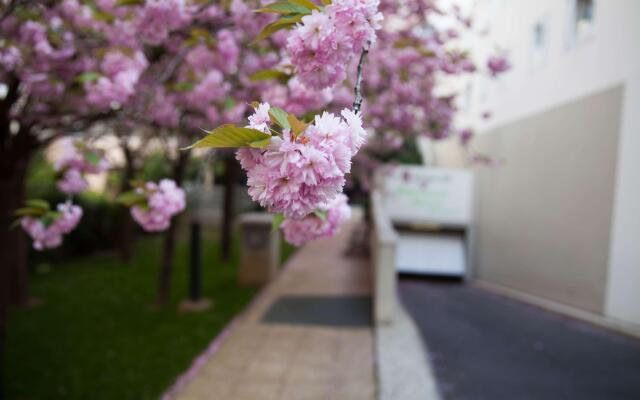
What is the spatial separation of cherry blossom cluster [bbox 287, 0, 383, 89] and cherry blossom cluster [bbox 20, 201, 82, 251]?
5.27 ft

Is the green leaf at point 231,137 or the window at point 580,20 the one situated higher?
the window at point 580,20

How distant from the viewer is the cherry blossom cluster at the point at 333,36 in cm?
125

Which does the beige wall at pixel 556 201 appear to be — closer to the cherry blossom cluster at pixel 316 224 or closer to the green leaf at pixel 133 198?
the cherry blossom cluster at pixel 316 224

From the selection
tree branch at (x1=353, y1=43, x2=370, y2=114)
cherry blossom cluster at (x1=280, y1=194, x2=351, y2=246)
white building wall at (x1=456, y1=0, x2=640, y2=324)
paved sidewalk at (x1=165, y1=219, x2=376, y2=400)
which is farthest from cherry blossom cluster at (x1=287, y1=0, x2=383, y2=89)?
white building wall at (x1=456, y1=0, x2=640, y2=324)

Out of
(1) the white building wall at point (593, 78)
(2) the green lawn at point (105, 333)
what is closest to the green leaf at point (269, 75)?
(2) the green lawn at point (105, 333)

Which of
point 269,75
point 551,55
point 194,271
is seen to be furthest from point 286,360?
point 551,55

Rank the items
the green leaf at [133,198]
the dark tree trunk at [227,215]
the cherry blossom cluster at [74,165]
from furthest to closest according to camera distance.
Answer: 1. the dark tree trunk at [227,215]
2. the cherry blossom cluster at [74,165]
3. the green leaf at [133,198]

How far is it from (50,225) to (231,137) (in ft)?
5.91

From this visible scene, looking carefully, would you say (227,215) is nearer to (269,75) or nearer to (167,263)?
(167,263)

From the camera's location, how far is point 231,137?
0.97 m

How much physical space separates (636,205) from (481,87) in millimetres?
7624

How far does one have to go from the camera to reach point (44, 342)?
4570 millimetres

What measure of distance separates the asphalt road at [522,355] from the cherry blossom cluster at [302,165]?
3297mm

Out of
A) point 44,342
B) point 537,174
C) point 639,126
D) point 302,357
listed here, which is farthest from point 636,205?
point 44,342
